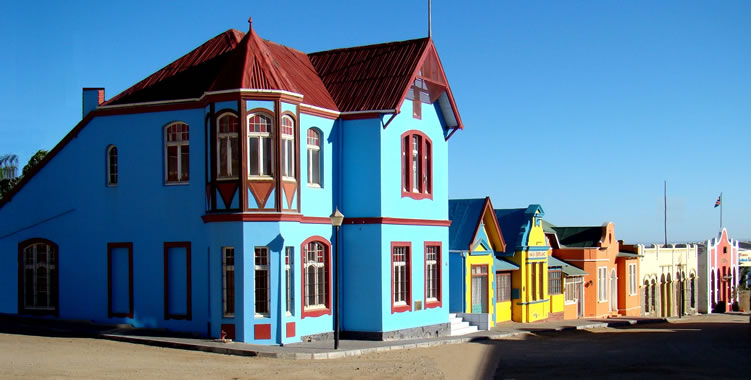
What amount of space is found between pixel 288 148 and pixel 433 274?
7.45 m

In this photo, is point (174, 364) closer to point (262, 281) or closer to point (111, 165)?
point (262, 281)

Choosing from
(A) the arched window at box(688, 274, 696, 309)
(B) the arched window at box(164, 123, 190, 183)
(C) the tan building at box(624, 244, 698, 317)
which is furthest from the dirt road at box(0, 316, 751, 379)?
(A) the arched window at box(688, 274, 696, 309)

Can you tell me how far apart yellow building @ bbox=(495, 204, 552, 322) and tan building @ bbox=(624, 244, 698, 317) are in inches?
548

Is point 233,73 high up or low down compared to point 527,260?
up

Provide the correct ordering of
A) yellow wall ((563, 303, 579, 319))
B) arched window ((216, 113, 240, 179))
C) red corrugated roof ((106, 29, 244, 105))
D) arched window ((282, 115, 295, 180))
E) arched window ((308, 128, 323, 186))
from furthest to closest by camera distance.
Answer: yellow wall ((563, 303, 579, 319)) → arched window ((308, 128, 323, 186)) → red corrugated roof ((106, 29, 244, 105)) → arched window ((282, 115, 295, 180)) → arched window ((216, 113, 240, 179))

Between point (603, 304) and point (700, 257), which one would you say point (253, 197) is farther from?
point (700, 257)

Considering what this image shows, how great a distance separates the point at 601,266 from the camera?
44.2 m

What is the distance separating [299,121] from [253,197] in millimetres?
2495

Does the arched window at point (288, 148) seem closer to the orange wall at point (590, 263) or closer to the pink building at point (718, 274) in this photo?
the orange wall at point (590, 263)

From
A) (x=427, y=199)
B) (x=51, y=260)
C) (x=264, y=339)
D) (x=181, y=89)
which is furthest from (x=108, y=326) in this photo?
(x=427, y=199)

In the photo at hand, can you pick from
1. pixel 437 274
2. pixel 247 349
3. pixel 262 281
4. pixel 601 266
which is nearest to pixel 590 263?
pixel 601 266

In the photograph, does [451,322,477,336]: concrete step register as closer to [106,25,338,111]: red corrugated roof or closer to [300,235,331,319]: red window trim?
[300,235,331,319]: red window trim

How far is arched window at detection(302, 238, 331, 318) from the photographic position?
74.9 feet

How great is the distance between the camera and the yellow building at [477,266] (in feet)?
102
